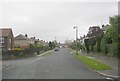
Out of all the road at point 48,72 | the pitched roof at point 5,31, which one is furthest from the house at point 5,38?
the road at point 48,72

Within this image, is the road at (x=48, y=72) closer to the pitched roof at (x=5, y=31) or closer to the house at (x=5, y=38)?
the house at (x=5, y=38)

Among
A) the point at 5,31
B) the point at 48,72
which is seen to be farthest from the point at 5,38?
the point at 48,72

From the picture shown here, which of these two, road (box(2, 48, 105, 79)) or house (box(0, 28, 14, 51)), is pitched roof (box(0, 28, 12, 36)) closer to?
house (box(0, 28, 14, 51))

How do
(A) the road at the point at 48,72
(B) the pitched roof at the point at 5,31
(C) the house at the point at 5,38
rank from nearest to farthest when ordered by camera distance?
(A) the road at the point at 48,72
(C) the house at the point at 5,38
(B) the pitched roof at the point at 5,31

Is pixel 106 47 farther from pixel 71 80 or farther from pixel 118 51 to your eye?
pixel 71 80

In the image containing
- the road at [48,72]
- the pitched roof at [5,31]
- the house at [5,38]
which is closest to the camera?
the road at [48,72]

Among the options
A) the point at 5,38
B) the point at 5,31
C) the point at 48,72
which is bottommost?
the point at 48,72

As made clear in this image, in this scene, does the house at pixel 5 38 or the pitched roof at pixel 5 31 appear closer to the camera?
the house at pixel 5 38

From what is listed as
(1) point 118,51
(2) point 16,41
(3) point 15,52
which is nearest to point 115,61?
(1) point 118,51

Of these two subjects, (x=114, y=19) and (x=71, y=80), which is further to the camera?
(x=114, y=19)

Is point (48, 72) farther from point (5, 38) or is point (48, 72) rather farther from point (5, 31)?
point (5, 31)

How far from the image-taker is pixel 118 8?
87.0 feet

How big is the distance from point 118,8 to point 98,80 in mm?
12365

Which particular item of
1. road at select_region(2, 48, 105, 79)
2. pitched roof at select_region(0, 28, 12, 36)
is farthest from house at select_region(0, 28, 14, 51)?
road at select_region(2, 48, 105, 79)
